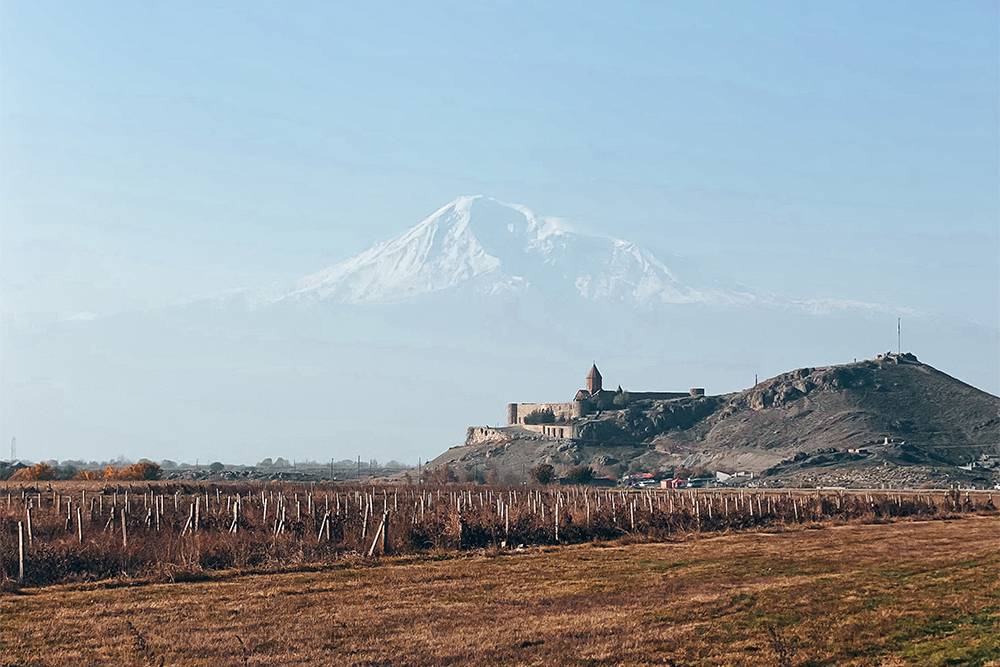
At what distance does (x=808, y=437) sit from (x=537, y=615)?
505 ft

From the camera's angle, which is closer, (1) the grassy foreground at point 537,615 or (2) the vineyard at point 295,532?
(1) the grassy foreground at point 537,615

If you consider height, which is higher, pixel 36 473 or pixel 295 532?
pixel 36 473

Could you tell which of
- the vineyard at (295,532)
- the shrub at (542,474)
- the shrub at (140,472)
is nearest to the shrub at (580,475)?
the shrub at (542,474)

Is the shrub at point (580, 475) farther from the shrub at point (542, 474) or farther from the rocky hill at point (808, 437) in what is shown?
the rocky hill at point (808, 437)

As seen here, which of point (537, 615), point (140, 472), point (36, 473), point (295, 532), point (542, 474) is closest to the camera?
point (537, 615)

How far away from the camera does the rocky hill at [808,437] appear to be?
140750 mm

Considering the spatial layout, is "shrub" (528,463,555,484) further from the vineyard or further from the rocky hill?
the vineyard

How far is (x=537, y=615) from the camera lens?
71.7ft

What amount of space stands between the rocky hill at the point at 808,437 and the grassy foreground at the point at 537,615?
9973 centimetres

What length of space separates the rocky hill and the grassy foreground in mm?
99731

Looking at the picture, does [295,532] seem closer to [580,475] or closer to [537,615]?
[537,615]

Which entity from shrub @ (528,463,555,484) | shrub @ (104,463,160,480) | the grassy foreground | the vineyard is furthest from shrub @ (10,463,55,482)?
the grassy foreground

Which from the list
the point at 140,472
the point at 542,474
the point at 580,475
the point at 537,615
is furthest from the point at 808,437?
the point at 537,615

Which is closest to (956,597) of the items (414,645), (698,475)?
(414,645)
